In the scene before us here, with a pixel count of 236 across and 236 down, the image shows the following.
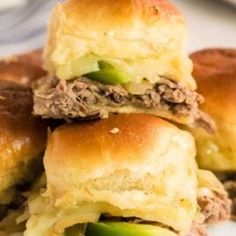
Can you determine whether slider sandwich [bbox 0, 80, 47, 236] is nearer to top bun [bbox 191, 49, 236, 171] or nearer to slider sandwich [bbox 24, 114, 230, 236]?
slider sandwich [bbox 24, 114, 230, 236]

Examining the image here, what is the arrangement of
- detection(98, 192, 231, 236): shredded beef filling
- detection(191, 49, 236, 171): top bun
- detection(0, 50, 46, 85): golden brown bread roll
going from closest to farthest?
detection(98, 192, 231, 236): shredded beef filling < detection(191, 49, 236, 171): top bun < detection(0, 50, 46, 85): golden brown bread roll

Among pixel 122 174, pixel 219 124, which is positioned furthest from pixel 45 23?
pixel 122 174

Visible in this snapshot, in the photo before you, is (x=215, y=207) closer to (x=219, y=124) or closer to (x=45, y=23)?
(x=219, y=124)

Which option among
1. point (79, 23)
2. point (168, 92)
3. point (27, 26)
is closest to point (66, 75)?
point (79, 23)

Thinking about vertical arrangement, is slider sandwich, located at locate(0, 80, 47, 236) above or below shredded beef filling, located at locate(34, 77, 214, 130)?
below

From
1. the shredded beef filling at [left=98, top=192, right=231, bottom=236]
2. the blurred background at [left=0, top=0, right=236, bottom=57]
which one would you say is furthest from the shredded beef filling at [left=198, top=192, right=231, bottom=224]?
the blurred background at [left=0, top=0, right=236, bottom=57]

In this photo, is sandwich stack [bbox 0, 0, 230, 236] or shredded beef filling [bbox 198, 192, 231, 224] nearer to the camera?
sandwich stack [bbox 0, 0, 230, 236]

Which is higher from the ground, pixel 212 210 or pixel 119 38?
pixel 119 38
